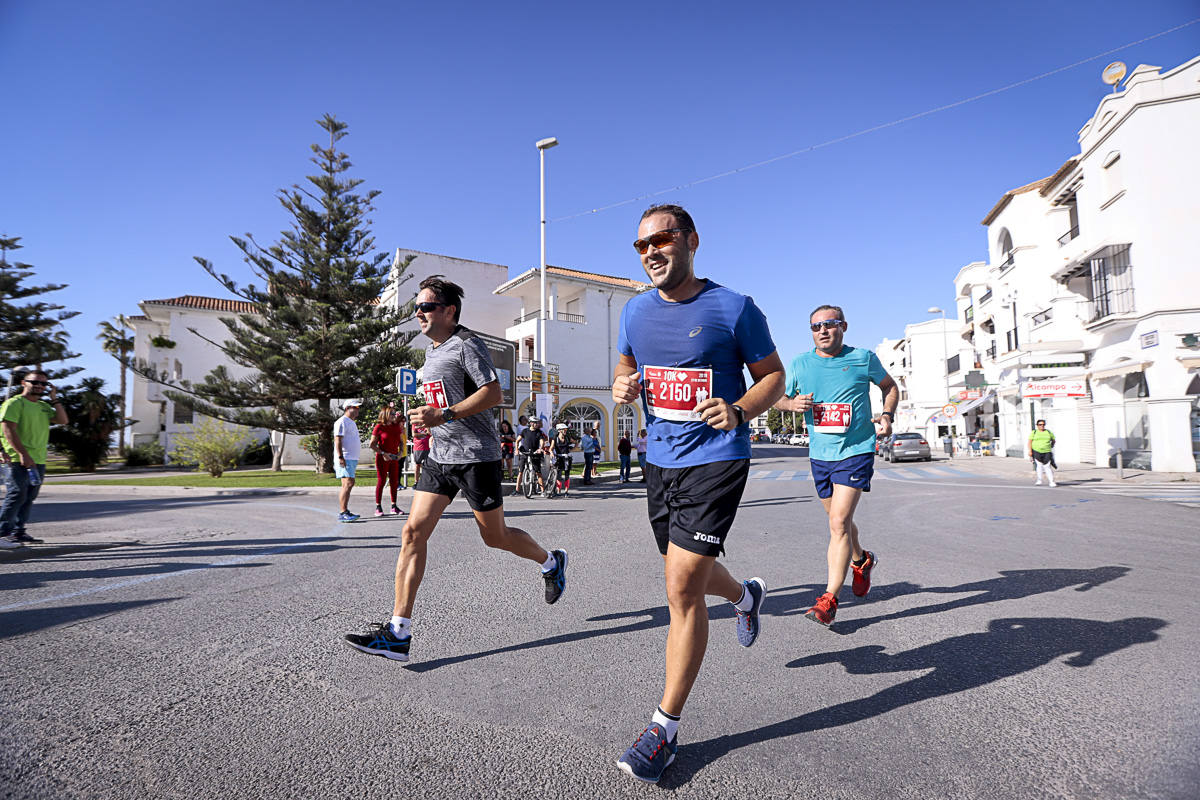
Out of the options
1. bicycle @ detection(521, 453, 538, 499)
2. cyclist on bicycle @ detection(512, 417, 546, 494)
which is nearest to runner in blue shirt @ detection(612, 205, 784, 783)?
cyclist on bicycle @ detection(512, 417, 546, 494)

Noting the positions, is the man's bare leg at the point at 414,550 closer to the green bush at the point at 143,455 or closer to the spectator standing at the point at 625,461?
the spectator standing at the point at 625,461

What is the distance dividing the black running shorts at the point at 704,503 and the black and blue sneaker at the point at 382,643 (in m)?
1.63

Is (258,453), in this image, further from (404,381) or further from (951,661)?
(951,661)

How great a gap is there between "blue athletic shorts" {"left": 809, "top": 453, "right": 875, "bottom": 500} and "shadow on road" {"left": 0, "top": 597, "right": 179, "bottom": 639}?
463 centimetres

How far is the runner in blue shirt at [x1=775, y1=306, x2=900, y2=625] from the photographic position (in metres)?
3.93

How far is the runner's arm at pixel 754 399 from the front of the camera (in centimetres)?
219

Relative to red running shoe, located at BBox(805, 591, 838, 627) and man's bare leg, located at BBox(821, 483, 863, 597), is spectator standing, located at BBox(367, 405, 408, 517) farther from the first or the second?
red running shoe, located at BBox(805, 591, 838, 627)

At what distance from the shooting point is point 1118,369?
1919 centimetres

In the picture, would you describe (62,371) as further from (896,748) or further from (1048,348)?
(1048,348)

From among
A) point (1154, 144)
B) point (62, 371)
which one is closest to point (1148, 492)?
point (1154, 144)

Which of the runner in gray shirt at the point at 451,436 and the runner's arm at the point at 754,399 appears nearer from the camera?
the runner's arm at the point at 754,399

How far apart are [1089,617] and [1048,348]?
23.8m

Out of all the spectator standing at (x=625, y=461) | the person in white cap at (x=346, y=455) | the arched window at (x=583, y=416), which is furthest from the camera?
the arched window at (x=583, y=416)

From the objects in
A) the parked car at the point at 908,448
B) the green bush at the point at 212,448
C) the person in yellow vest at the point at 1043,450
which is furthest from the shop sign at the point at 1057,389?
the green bush at the point at 212,448
